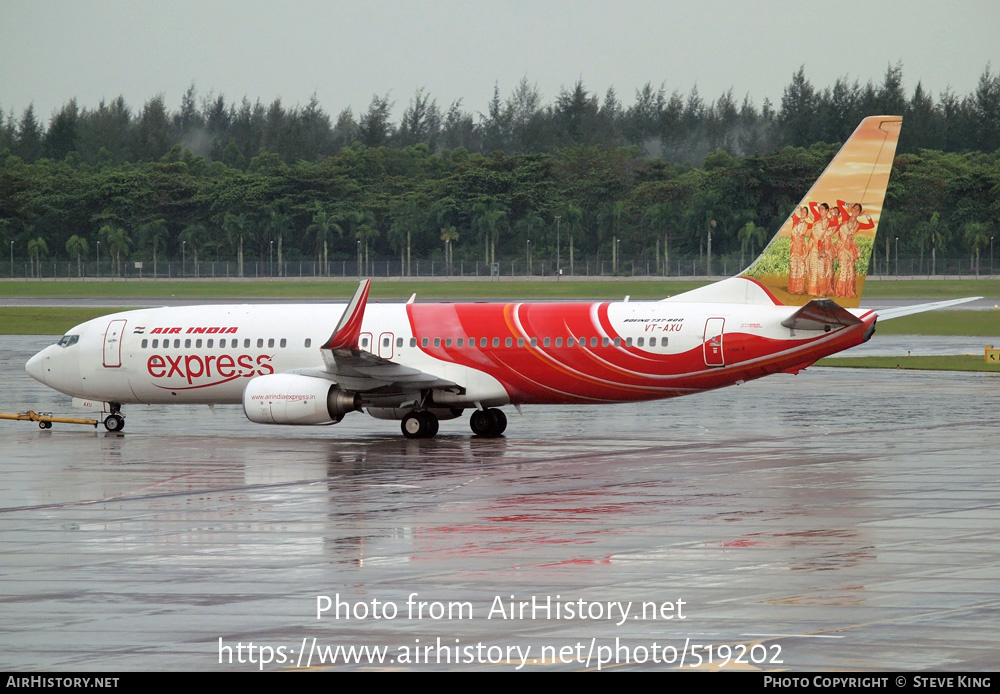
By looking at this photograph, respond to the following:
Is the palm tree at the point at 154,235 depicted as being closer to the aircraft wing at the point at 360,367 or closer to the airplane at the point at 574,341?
the airplane at the point at 574,341

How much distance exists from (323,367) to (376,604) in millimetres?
18973

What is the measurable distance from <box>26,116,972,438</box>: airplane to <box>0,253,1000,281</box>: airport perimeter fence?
9833 cm

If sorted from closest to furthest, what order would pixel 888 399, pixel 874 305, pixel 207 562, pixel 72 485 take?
pixel 207 562
pixel 72 485
pixel 888 399
pixel 874 305

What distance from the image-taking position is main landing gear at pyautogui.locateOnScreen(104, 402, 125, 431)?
34.9m

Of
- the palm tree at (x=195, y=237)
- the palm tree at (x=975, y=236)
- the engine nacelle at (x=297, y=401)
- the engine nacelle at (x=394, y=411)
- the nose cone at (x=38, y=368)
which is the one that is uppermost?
the palm tree at (x=195, y=237)

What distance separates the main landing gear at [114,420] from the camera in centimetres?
3488

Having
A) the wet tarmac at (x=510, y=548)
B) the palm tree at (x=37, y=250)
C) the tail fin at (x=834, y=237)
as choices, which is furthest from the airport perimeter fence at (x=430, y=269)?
the wet tarmac at (x=510, y=548)

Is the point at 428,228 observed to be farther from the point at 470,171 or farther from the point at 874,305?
the point at 874,305

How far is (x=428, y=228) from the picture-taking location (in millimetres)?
153750


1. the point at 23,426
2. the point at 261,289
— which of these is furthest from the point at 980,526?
the point at 261,289

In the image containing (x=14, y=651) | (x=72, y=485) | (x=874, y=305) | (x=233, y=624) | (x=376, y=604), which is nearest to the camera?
(x=14, y=651)

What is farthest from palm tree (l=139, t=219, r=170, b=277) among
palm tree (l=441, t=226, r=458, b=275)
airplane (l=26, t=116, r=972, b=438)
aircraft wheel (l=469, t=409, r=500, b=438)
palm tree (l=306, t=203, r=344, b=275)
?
aircraft wheel (l=469, t=409, r=500, b=438)

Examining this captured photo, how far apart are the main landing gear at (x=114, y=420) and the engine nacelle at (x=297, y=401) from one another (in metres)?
5.35

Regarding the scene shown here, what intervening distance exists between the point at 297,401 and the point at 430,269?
113 metres
